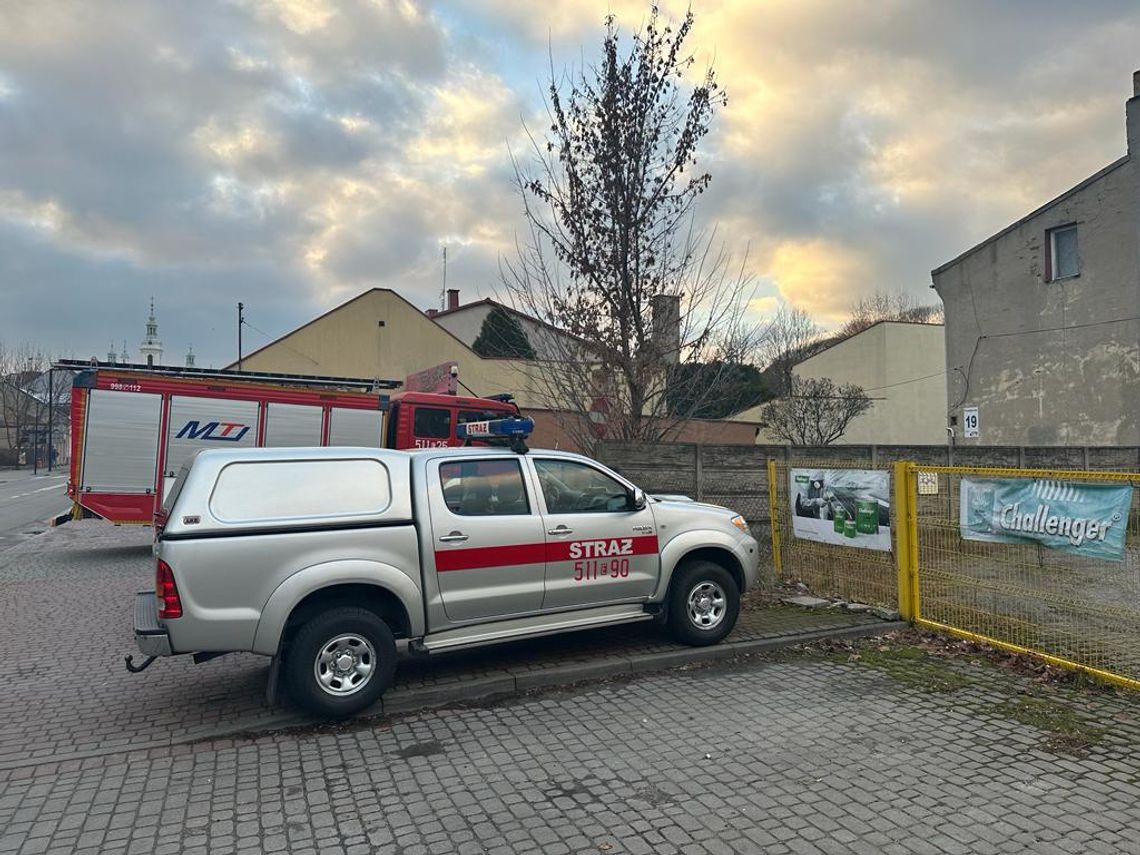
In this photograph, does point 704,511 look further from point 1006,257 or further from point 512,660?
point 1006,257

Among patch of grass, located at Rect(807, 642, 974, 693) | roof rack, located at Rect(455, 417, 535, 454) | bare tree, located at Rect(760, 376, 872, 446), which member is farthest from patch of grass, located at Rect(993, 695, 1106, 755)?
bare tree, located at Rect(760, 376, 872, 446)

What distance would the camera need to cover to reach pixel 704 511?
682 cm

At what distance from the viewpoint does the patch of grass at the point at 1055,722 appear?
4.47 meters

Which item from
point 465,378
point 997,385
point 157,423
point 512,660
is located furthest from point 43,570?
point 997,385

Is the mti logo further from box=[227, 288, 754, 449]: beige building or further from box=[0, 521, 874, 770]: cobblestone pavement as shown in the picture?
box=[227, 288, 754, 449]: beige building

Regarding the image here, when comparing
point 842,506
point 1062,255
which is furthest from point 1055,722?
point 1062,255

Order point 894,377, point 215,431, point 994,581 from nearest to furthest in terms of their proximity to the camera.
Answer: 1. point 994,581
2. point 215,431
3. point 894,377

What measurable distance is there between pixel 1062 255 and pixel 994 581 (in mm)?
18335

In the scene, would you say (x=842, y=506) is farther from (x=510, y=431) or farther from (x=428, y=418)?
(x=428, y=418)

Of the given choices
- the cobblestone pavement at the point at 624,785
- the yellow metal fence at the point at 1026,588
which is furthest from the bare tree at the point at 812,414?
the cobblestone pavement at the point at 624,785

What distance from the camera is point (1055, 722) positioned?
4.82 m

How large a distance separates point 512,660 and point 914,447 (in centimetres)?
819

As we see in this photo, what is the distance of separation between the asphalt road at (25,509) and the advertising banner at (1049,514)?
16.4 m

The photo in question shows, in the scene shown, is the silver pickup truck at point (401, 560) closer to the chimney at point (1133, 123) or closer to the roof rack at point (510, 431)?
the roof rack at point (510, 431)
